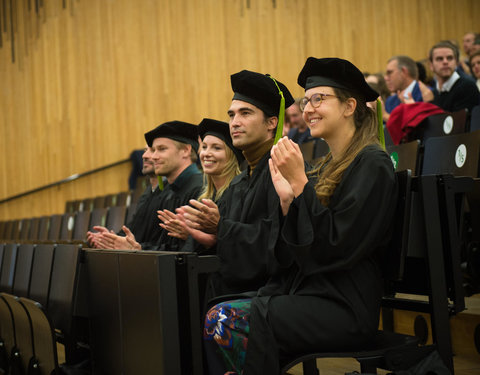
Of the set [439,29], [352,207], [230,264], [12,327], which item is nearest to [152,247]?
[12,327]

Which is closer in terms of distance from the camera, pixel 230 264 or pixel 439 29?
pixel 230 264

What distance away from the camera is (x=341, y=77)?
2.02 m

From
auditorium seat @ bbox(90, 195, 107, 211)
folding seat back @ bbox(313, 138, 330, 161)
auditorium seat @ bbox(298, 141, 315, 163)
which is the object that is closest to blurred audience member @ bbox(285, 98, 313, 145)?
auditorium seat @ bbox(298, 141, 315, 163)

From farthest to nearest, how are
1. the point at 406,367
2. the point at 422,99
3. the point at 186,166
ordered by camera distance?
the point at 422,99 < the point at 186,166 < the point at 406,367

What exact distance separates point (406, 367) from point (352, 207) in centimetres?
47

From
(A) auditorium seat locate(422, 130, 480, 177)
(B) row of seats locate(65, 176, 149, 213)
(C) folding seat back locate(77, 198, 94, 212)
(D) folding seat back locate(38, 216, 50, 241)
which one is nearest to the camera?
(A) auditorium seat locate(422, 130, 480, 177)

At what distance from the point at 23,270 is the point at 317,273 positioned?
2319 mm

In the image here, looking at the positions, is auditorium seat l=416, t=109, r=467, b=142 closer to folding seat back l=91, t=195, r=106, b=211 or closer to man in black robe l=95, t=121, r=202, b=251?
man in black robe l=95, t=121, r=202, b=251

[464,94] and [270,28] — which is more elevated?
[270,28]

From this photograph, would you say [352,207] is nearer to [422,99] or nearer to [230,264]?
[230,264]

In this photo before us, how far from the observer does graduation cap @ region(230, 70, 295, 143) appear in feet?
A: 8.75

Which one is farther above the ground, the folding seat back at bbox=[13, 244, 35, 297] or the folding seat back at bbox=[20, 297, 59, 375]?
the folding seat back at bbox=[13, 244, 35, 297]

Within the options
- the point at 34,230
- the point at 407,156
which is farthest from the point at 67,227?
the point at 407,156

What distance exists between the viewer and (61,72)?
339 inches
